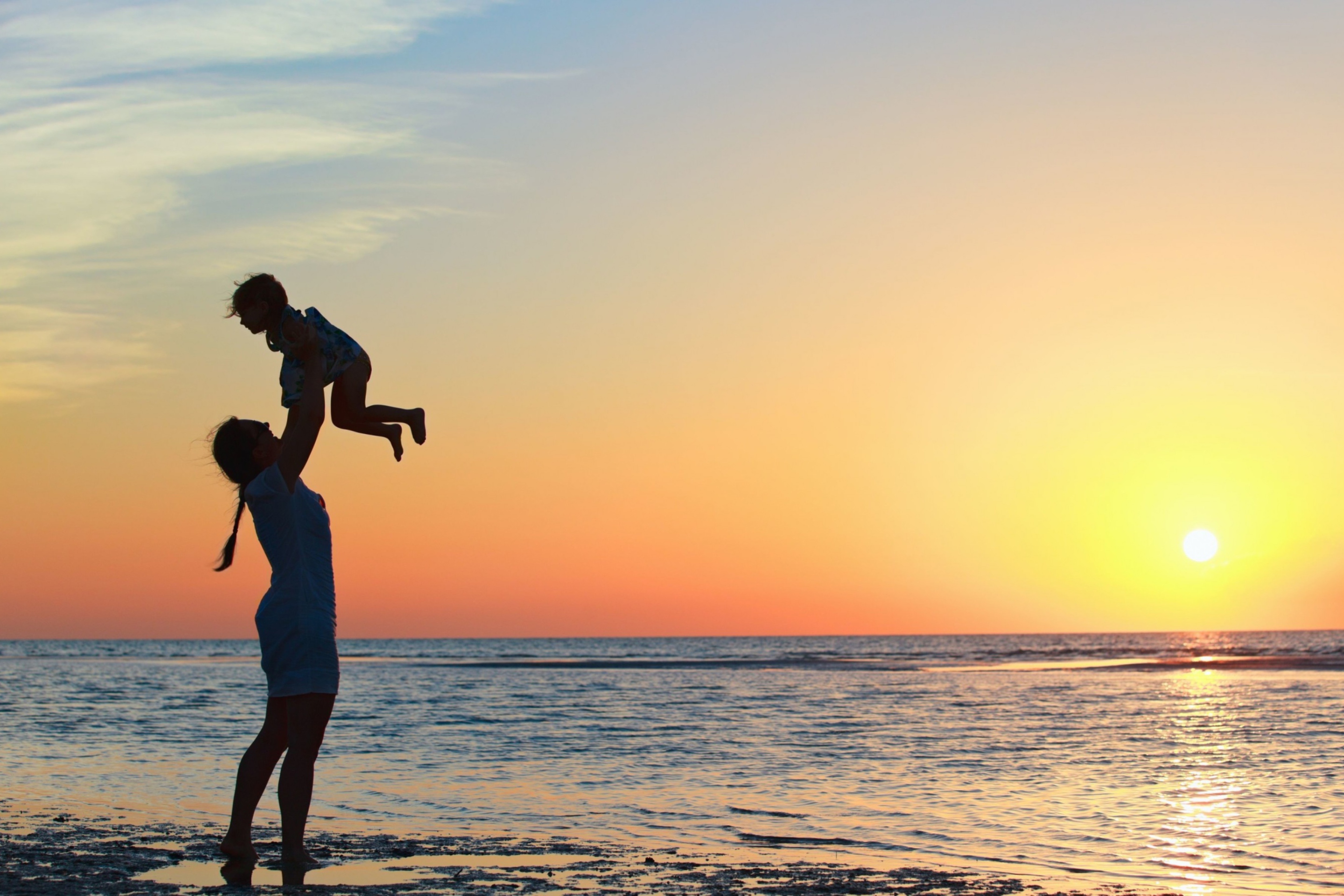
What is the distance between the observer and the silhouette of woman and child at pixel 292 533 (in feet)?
16.7

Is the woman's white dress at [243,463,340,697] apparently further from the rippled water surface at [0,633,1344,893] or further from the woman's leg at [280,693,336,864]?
the rippled water surface at [0,633,1344,893]

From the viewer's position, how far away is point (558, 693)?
2908cm

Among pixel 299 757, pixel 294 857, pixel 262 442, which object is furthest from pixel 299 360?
pixel 294 857

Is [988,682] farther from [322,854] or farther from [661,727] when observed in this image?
[322,854]

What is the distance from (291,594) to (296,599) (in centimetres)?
3

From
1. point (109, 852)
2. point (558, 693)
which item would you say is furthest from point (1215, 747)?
point (558, 693)

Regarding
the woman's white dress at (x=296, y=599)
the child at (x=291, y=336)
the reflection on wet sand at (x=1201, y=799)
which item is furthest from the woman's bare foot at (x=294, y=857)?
the reflection on wet sand at (x=1201, y=799)

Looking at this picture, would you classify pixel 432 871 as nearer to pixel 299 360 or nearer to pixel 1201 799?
pixel 299 360

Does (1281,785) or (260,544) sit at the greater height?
(260,544)

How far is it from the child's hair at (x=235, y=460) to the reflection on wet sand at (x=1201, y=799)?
540cm

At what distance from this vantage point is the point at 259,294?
511 centimetres

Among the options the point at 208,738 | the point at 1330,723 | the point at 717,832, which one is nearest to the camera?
the point at 717,832

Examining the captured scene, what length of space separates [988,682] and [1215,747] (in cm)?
1996

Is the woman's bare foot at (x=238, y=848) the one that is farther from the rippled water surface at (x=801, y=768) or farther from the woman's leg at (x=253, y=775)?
the rippled water surface at (x=801, y=768)
